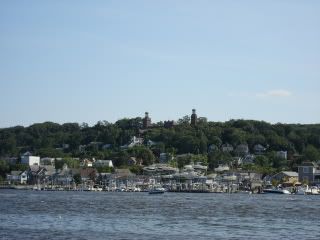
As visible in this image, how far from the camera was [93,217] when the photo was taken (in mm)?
47062

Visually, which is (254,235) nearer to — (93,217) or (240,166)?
(93,217)

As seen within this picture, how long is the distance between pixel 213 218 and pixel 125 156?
10972cm

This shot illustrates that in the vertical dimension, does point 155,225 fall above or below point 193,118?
below

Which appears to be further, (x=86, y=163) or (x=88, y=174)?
(x=86, y=163)

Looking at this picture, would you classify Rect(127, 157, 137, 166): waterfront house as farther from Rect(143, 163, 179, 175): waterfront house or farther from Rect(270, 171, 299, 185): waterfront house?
Rect(270, 171, 299, 185): waterfront house

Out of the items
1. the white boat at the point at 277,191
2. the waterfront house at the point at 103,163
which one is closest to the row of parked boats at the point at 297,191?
the white boat at the point at 277,191

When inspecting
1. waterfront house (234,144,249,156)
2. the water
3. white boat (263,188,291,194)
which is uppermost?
waterfront house (234,144,249,156)

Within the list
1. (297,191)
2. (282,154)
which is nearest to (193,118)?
(282,154)

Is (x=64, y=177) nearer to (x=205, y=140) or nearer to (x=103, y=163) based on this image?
(x=103, y=163)

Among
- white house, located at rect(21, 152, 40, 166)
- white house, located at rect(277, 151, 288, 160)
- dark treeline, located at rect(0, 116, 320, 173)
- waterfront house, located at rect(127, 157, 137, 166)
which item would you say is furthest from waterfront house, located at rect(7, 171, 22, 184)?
white house, located at rect(277, 151, 288, 160)

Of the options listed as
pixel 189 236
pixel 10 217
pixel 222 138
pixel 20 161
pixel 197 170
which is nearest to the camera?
pixel 189 236

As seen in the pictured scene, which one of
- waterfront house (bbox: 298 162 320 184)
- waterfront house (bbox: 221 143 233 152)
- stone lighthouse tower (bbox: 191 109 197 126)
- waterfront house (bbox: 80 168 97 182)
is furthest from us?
stone lighthouse tower (bbox: 191 109 197 126)

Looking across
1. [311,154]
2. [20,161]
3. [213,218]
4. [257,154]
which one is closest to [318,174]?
[311,154]

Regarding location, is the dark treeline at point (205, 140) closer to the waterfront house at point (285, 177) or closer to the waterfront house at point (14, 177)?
the waterfront house at point (14, 177)
